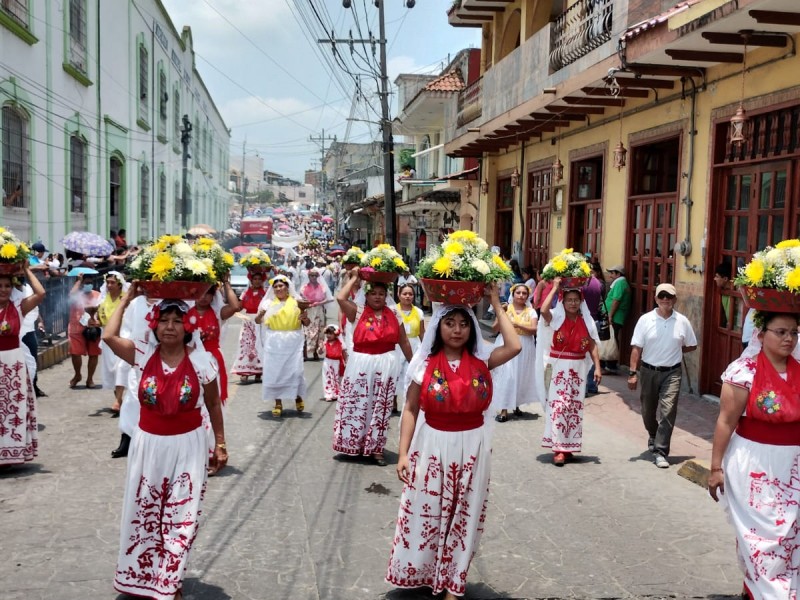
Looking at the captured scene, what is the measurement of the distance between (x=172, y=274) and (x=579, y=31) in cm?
1054

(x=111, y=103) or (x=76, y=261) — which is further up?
(x=111, y=103)

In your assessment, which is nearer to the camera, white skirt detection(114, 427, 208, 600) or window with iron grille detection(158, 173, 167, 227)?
white skirt detection(114, 427, 208, 600)

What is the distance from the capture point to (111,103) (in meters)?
23.2

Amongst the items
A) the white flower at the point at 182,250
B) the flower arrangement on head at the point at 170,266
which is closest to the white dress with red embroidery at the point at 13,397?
the flower arrangement on head at the point at 170,266

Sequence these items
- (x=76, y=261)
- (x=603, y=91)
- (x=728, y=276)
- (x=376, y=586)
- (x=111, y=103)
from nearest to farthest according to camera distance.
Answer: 1. (x=376, y=586)
2. (x=728, y=276)
3. (x=603, y=91)
4. (x=76, y=261)
5. (x=111, y=103)

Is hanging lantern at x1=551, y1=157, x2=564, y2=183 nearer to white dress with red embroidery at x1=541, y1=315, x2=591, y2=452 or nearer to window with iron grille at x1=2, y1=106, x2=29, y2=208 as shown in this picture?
white dress with red embroidery at x1=541, y1=315, x2=591, y2=452

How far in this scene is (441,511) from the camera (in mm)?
4668

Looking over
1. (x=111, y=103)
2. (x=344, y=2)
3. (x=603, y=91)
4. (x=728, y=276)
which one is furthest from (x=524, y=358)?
(x=111, y=103)

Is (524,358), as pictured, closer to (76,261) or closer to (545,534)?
(545,534)

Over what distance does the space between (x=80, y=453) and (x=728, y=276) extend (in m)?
7.84

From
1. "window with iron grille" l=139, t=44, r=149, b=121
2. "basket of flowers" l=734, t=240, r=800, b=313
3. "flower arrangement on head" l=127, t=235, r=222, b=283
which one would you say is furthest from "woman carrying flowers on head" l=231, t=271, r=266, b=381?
"window with iron grille" l=139, t=44, r=149, b=121

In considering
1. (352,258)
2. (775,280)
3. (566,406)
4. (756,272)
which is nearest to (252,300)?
(352,258)

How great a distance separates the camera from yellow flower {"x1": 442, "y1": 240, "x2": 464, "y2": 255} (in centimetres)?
492

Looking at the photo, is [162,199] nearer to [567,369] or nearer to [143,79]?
[143,79]
